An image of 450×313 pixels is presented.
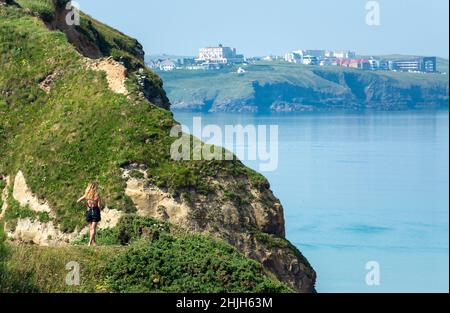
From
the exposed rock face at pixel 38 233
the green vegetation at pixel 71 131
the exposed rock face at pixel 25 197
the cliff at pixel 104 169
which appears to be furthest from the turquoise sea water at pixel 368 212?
the exposed rock face at pixel 38 233

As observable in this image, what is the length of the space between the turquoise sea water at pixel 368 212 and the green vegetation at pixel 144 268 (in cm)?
4801

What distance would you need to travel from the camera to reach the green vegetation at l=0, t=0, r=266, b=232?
3778cm

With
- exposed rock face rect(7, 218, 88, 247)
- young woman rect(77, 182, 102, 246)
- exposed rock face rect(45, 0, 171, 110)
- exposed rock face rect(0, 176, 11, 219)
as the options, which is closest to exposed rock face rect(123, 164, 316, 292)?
exposed rock face rect(7, 218, 88, 247)

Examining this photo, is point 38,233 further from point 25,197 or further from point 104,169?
point 104,169

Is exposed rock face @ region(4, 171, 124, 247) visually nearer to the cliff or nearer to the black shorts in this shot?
the cliff

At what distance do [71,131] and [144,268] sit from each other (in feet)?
57.6

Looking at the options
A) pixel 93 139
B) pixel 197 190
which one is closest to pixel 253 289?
pixel 197 190

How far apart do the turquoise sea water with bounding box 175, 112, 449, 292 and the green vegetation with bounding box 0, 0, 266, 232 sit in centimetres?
3283

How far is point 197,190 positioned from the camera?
124 ft

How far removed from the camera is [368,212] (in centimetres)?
10688

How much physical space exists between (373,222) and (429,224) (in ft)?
16.6

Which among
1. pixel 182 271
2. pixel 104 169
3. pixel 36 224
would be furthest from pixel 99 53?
pixel 182 271

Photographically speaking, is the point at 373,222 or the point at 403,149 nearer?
the point at 373,222
